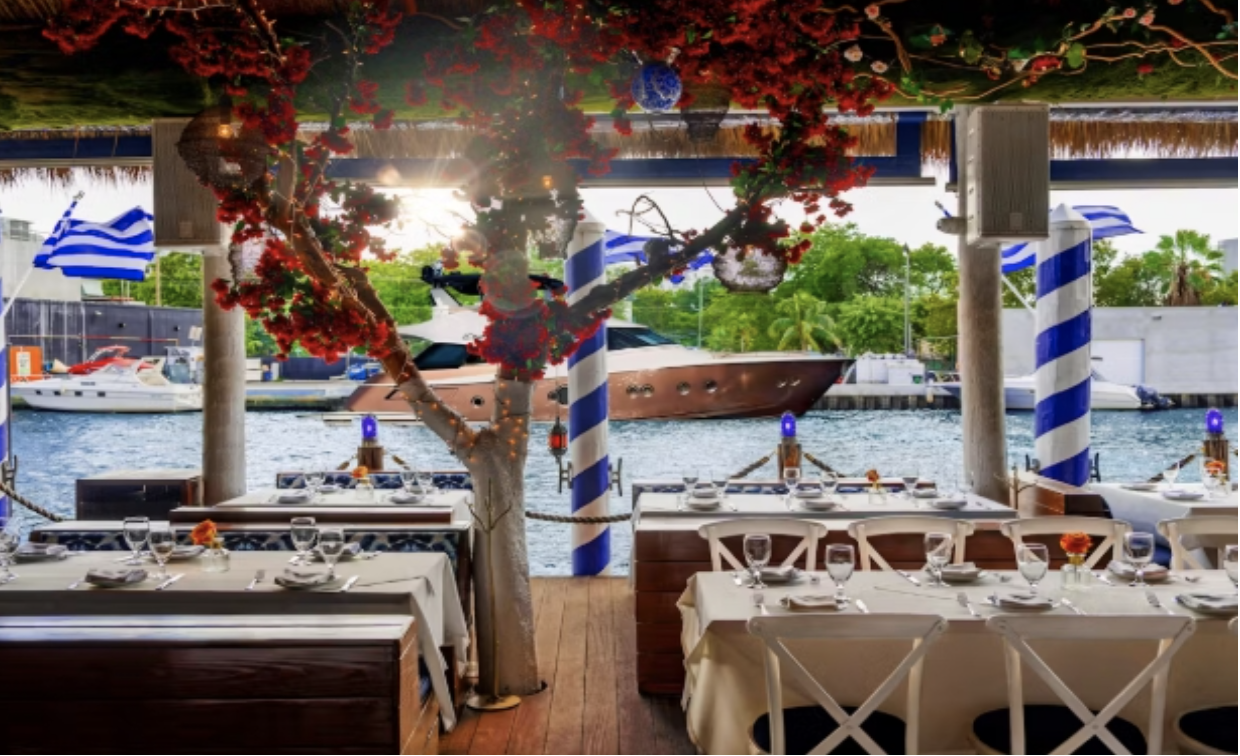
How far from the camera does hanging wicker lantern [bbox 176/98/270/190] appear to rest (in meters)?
3.44

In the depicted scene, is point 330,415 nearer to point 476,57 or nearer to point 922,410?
point 922,410

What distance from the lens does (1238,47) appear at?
4250mm

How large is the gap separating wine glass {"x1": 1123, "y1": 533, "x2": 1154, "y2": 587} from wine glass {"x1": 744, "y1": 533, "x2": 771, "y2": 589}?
1.20m

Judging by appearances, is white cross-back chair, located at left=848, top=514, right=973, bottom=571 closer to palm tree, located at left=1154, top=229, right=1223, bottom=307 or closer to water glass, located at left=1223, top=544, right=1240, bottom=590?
water glass, located at left=1223, top=544, right=1240, bottom=590

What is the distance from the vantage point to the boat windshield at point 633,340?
1426cm

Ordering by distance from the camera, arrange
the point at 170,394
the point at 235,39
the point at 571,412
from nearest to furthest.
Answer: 1. the point at 235,39
2. the point at 571,412
3. the point at 170,394

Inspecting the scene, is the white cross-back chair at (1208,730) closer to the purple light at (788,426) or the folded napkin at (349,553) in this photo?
the folded napkin at (349,553)

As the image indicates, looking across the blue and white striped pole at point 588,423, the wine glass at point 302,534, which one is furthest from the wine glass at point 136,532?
the blue and white striped pole at point 588,423

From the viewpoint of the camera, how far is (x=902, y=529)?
14.1 ft

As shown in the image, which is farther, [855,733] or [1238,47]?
[1238,47]

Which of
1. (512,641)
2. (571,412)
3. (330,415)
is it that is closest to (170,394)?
(330,415)

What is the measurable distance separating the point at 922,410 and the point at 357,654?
18.6 metres

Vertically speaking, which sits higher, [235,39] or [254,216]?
[235,39]

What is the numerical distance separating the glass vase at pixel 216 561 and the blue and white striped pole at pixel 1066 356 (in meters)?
4.95
